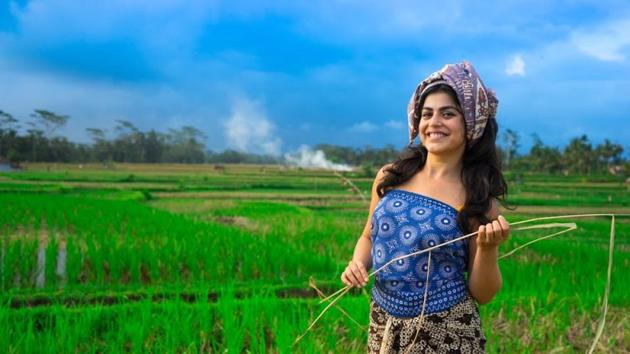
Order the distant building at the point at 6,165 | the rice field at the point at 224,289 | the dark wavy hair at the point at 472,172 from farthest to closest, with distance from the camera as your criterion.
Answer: the distant building at the point at 6,165 → the rice field at the point at 224,289 → the dark wavy hair at the point at 472,172

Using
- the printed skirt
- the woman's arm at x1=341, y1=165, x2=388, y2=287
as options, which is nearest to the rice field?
the woman's arm at x1=341, y1=165, x2=388, y2=287

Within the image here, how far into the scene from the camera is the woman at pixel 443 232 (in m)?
1.62

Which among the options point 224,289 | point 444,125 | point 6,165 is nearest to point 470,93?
point 444,125

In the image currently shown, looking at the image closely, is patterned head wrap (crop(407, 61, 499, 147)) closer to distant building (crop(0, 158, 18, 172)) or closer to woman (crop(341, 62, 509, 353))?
woman (crop(341, 62, 509, 353))

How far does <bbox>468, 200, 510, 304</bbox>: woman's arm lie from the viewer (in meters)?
1.43

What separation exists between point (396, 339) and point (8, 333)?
2.54m

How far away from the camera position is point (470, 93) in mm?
1629

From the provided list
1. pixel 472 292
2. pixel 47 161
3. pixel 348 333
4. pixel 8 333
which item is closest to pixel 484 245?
pixel 472 292

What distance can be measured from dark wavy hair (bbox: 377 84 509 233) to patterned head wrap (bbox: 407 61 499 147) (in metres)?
0.03

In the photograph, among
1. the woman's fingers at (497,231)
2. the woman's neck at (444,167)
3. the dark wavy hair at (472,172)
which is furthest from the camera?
the woman's neck at (444,167)

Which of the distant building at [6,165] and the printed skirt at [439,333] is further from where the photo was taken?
the distant building at [6,165]

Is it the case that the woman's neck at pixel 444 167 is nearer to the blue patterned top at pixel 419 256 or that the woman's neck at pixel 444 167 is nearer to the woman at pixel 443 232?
the woman at pixel 443 232

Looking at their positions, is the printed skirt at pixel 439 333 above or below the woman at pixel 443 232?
below

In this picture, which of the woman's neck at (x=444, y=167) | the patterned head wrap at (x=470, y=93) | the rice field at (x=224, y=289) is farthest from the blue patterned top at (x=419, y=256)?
the rice field at (x=224, y=289)
